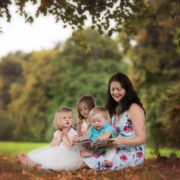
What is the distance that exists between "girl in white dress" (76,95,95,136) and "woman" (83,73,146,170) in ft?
3.18

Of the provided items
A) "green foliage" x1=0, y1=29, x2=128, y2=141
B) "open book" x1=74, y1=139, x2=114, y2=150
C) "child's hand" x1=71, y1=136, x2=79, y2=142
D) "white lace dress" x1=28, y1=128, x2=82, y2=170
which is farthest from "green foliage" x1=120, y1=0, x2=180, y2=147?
"open book" x1=74, y1=139, x2=114, y2=150

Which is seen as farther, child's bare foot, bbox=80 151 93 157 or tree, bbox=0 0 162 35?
tree, bbox=0 0 162 35

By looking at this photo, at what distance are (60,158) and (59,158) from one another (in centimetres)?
2

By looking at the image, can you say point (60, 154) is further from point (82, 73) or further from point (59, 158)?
point (82, 73)

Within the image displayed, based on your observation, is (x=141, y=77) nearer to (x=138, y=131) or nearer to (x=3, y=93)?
(x=138, y=131)

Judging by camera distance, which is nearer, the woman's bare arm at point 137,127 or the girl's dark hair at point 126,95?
the woman's bare arm at point 137,127

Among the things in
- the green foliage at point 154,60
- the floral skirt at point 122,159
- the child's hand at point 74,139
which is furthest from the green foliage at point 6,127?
→ the floral skirt at point 122,159

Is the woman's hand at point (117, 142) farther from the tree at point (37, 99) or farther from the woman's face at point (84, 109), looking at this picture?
the tree at point (37, 99)

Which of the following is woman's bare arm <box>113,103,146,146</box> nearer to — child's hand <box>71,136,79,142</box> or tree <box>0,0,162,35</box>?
child's hand <box>71,136,79,142</box>

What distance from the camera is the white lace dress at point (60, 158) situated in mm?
4544

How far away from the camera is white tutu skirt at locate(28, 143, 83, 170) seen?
14.9 feet

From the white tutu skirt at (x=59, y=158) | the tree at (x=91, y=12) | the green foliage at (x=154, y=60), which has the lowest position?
the white tutu skirt at (x=59, y=158)

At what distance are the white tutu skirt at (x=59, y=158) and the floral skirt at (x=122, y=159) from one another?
0.31m

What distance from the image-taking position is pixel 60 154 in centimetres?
461
